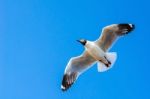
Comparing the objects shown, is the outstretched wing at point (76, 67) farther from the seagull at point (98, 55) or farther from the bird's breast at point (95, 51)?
the bird's breast at point (95, 51)

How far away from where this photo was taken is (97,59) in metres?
12.1

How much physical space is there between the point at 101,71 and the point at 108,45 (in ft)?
1.45

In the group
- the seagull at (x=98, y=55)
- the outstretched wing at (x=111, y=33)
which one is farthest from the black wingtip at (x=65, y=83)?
the outstretched wing at (x=111, y=33)

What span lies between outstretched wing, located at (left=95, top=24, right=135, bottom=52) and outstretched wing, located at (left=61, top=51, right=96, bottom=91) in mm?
407

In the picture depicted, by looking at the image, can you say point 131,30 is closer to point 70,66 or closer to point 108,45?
point 108,45

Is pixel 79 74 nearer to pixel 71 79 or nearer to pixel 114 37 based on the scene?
pixel 71 79

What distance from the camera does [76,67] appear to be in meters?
12.2

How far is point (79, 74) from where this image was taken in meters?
12.2

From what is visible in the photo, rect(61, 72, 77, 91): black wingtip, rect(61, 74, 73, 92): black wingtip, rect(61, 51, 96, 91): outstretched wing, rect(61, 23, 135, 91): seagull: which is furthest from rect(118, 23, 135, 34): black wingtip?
rect(61, 74, 73, 92): black wingtip

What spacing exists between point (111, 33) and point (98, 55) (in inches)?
16.7

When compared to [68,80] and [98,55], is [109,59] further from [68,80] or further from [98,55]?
[68,80]

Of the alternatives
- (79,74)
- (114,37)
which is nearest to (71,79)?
(79,74)

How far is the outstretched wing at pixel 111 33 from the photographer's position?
11.7 metres

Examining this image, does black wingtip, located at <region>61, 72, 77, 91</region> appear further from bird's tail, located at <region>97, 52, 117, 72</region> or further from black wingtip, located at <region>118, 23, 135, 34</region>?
black wingtip, located at <region>118, 23, 135, 34</region>
